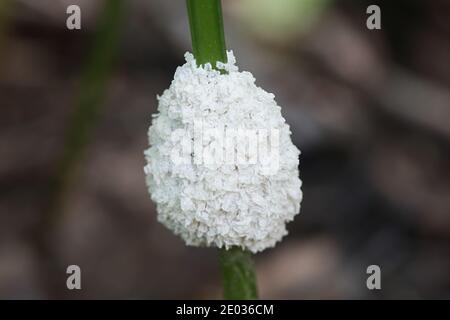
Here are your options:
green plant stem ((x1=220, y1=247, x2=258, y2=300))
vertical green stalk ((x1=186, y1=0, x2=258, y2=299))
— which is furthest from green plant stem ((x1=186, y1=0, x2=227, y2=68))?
green plant stem ((x1=220, y1=247, x2=258, y2=300))

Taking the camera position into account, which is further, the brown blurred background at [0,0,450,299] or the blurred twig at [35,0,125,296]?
the brown blurred background at [0,0,450,299]

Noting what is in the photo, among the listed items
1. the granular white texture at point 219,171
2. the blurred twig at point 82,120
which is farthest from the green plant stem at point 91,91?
the granular white texture at point 219,171

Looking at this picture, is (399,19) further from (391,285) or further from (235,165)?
(235,165)

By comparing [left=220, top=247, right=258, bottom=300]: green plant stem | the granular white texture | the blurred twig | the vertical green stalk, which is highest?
the blurred twig

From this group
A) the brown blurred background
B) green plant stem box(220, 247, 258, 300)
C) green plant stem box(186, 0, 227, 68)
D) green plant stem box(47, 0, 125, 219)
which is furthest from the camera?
the brown blurred background

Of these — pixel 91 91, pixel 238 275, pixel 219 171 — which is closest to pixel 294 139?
pixel 91 91

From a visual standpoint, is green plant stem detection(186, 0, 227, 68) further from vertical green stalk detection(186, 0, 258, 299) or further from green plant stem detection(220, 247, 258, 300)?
green plant stem detection(220, 247, 258, 300)
